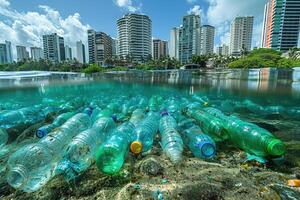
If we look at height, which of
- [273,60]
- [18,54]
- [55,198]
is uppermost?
[18,54]

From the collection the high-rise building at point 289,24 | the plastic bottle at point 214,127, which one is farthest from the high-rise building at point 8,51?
the high-rise building at point 289,24

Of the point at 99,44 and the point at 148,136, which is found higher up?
the point at 99,44

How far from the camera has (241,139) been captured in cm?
289

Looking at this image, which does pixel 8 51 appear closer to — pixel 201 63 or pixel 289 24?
pixel 201 63

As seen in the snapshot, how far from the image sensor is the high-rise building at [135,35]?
9244 centimetres

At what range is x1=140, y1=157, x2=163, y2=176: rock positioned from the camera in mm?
2258

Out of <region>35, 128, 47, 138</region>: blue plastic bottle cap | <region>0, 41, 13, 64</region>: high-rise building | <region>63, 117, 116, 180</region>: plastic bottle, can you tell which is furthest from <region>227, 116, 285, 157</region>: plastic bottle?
<region>0, 41, 13, 64</region>: high-rise building

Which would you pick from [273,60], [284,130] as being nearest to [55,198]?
[284,130]

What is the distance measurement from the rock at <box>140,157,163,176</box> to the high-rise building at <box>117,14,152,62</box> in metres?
91.1

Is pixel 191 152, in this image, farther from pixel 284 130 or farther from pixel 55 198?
pixel 284 130

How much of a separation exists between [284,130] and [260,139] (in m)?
2.06

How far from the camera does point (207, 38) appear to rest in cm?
11294

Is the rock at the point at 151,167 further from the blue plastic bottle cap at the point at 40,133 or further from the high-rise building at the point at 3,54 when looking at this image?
the high-rise building at the point at 3,54

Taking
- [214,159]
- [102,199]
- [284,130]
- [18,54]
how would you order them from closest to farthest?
1. [102,199]
2. [214,159]
3. [284,130]
4. [18,54]
